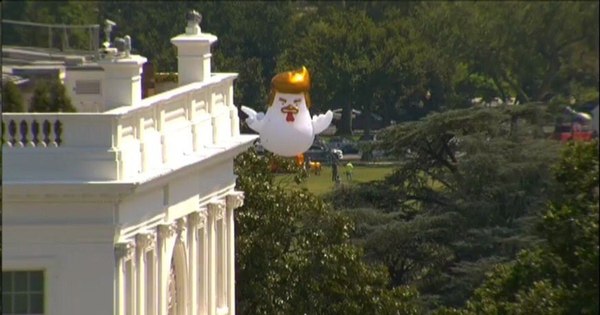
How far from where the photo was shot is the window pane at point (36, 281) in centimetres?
4347

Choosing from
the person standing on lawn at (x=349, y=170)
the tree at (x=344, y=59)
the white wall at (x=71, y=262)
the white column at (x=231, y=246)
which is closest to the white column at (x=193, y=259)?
the white column at (x=231, y=246)

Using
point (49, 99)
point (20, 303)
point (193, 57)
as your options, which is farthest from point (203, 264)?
point (20, 303)

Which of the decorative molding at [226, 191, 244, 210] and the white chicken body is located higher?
the white chicken body

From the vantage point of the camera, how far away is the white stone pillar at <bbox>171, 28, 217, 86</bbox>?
53.2m

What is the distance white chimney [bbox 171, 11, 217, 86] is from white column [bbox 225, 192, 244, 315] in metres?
1.84

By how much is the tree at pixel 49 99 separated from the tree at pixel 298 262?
13.5 m

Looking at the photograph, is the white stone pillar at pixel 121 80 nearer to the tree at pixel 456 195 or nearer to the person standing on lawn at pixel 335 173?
the tree at pixel 456 195

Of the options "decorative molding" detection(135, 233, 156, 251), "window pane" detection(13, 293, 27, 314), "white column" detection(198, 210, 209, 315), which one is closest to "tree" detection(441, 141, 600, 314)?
"decorative molding" detection(135, 233, 156, 251)

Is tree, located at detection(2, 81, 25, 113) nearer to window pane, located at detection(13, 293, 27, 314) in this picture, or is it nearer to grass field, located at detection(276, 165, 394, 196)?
window pane, located at detection(13, 293, 27, 314)

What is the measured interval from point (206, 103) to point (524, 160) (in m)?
17.7

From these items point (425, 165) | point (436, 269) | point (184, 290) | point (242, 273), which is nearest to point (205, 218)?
point (184, 290)

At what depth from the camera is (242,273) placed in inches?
2323

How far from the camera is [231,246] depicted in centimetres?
5444

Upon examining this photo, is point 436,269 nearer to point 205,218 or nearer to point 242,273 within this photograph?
point 242,273
